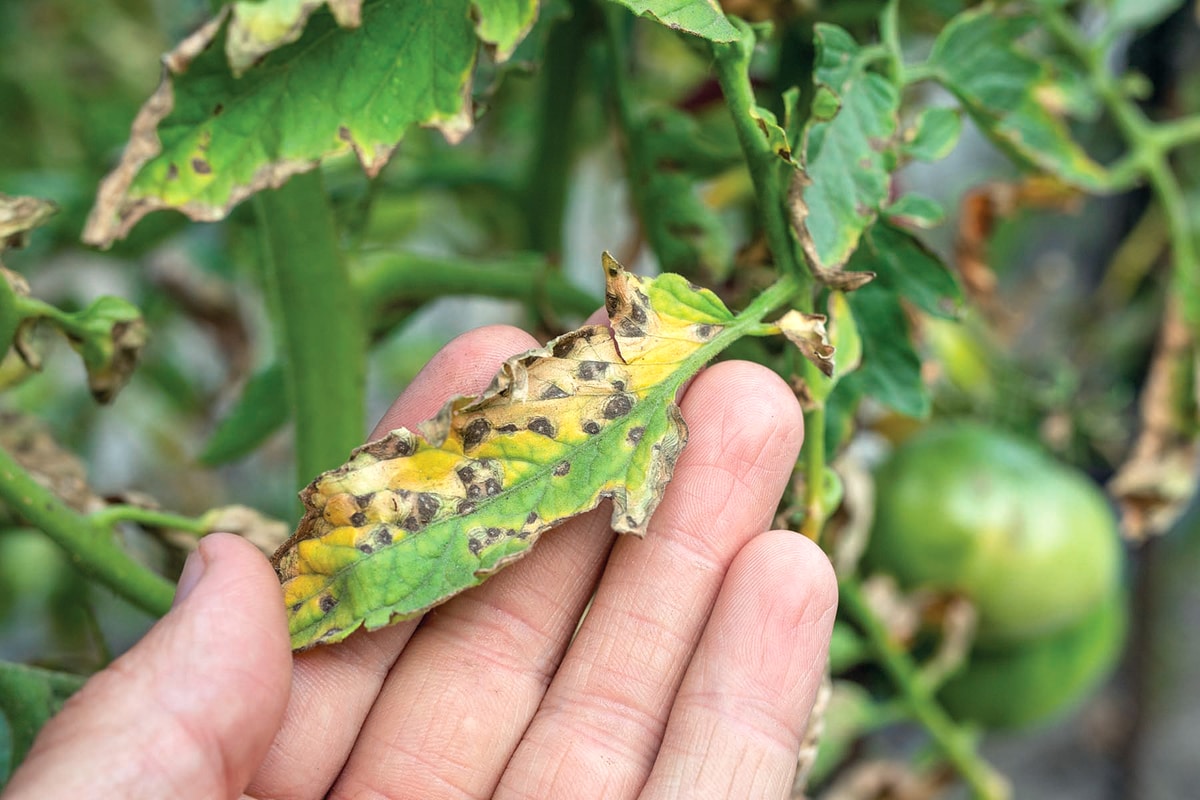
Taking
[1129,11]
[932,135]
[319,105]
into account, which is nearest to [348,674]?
[319,105]

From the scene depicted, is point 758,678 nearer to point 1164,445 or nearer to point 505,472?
point 505,472

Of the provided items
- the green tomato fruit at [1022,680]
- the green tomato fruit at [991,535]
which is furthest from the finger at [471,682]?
the green tomato fruit at [1022,680]

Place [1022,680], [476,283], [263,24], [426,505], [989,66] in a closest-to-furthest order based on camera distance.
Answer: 1. [263,24]
2. [426,505]
3. [989,66]
4. [476,283]
5. [1022,680]

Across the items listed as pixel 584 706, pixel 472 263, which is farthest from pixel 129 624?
pixel 584 706

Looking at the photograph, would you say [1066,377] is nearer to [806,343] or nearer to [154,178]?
[806,343]

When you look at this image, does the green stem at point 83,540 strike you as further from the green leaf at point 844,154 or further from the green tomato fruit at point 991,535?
the green tomato fruit at point 991,535

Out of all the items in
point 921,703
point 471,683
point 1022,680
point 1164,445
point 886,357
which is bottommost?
point 1022,680

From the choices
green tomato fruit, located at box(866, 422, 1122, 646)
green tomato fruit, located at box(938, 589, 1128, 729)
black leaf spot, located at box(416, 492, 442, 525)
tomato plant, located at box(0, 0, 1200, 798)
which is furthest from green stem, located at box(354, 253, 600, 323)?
green tomato fruit, located at box(938, 589, 1128, 729)
